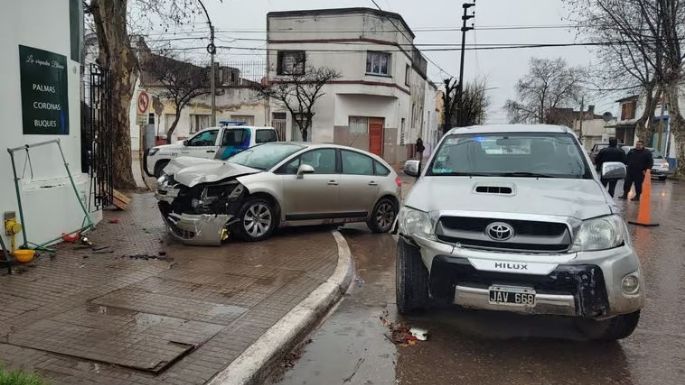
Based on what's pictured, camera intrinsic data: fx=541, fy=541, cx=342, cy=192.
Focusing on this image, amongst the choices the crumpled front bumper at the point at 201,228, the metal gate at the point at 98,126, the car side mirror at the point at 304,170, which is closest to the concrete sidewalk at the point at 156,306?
the crumpled front bumper at the point at 201,228

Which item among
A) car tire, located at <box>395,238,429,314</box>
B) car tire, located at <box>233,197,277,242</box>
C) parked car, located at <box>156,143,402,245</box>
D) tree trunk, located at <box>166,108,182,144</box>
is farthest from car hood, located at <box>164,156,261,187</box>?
tree trunk, located at <box>166,108,182,144</box>

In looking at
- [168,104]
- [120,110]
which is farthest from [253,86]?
[120,110]

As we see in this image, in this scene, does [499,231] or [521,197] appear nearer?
[499,231]

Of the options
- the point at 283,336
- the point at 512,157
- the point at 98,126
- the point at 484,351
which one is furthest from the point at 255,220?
the point at 484,351

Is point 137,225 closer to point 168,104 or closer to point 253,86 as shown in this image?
point 253,86

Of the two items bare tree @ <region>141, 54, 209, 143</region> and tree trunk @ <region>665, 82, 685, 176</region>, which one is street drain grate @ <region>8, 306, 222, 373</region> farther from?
tree trunk @ <region>665, 82, 685, 176</region>

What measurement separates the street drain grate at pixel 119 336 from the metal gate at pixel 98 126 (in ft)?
14.2

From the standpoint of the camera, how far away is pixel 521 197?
439 centimetres

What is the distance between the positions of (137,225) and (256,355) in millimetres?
5739

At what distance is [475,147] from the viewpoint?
5.78 m

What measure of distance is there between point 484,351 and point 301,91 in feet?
84.1

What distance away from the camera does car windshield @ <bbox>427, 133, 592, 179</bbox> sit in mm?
5312

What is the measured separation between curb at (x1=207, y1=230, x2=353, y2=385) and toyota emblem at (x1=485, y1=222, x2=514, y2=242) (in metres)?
1.77

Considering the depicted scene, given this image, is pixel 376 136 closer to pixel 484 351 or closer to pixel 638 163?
pixel 638 163
